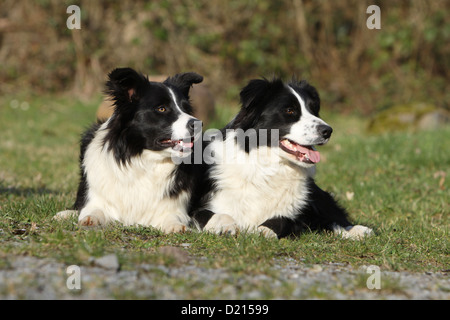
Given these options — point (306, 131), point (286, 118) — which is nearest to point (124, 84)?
point (286, 118)

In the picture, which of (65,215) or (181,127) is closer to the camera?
(181,127)

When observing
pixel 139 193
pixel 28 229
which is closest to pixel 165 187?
pixel 139 193

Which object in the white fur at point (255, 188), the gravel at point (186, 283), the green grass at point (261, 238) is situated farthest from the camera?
the white fur at point (255, 188)

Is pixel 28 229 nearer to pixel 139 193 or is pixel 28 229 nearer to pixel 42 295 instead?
pixel 139 193

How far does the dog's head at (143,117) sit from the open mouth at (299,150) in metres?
0.79

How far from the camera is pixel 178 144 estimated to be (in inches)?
181

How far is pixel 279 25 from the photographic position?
15.4 meters

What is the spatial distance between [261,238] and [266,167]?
0.82m

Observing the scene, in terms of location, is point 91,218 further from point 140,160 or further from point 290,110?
point 290,110

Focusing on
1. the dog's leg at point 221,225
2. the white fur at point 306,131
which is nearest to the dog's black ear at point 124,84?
the dog's leg at point 221,225

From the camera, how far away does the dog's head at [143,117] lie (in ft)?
14.9

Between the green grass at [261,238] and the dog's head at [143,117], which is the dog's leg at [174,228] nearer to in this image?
the green grass at [261,238]

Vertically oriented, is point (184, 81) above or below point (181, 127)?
above

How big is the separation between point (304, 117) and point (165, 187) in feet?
4.28
